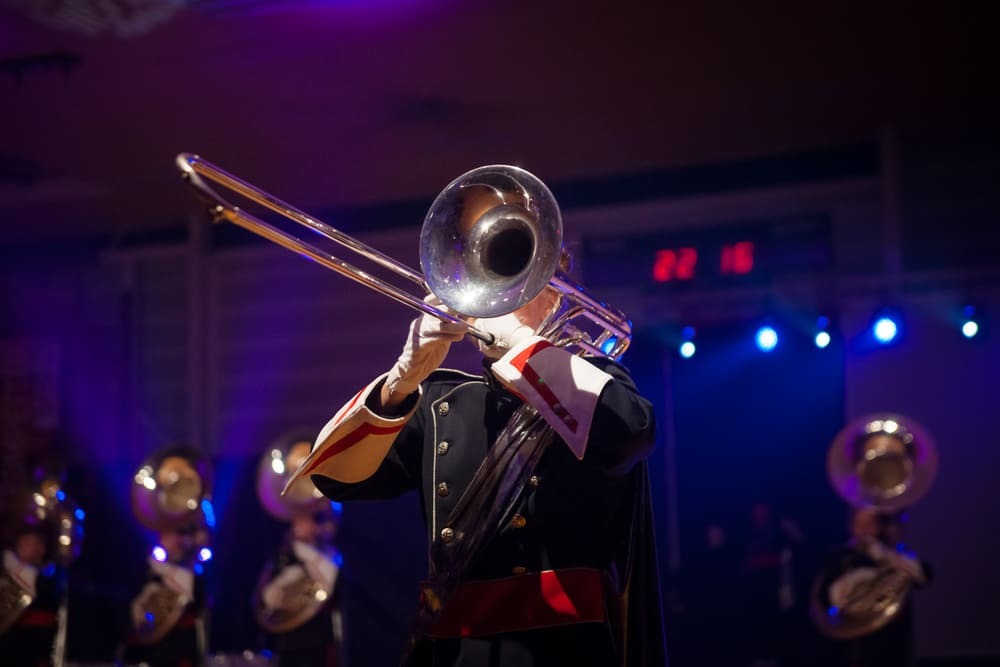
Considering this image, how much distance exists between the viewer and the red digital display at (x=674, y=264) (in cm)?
858

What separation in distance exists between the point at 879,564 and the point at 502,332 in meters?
4.77

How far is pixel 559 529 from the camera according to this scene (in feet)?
7.98

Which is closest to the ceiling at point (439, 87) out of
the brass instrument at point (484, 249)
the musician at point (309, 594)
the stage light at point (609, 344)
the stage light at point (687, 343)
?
Answer: the stage light at point (687, 343)

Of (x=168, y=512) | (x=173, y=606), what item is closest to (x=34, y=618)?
(x=173, y=606)

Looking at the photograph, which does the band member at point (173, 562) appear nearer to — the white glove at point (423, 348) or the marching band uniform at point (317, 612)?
the marching band uniform at point (317, 612)

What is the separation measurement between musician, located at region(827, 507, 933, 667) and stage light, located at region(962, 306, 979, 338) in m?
1.61

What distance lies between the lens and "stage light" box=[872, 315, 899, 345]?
7898 millimetres

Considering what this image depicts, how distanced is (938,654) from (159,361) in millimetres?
6308

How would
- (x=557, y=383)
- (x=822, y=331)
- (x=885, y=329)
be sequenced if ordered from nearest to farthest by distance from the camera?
1. (x=557, y=383)
2. (x=885, y=329)
3. (x=822, y=331)

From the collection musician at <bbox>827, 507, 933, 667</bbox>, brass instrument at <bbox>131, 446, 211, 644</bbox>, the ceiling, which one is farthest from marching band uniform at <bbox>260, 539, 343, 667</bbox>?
musician at <bbox>827, 507, 933, 667</bbox>

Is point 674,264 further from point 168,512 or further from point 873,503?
point 168,512

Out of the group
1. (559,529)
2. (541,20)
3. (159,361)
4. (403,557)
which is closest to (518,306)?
(559,529)

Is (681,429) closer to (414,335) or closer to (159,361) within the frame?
(159,361)

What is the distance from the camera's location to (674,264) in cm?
862
